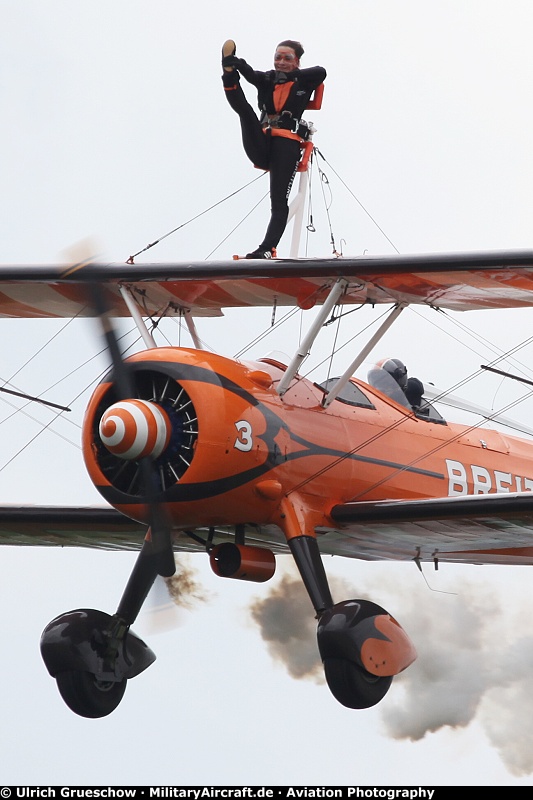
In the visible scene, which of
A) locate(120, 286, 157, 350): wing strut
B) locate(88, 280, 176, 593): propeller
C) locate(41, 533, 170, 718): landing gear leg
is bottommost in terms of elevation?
locate(41, 533, 170, 718): landing gear leg

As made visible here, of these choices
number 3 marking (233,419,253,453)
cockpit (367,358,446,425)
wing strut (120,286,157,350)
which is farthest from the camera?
cockpit (367,358,446,425)

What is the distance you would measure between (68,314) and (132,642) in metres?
3.74

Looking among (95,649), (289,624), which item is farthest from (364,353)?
(289,624)

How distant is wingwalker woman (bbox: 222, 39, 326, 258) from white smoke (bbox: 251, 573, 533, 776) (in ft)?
13.9

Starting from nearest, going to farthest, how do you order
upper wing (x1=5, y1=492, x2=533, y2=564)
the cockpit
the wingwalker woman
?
upper wing (x1=5, y1=492, x2=533, y2=564) → the wingwalker woman → the cockpit

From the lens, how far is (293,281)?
13.8m

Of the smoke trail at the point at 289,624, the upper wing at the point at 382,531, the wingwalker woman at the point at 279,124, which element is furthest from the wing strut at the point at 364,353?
the smoke trail at the point at 289,624

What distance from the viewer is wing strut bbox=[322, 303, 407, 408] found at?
45.2 feet

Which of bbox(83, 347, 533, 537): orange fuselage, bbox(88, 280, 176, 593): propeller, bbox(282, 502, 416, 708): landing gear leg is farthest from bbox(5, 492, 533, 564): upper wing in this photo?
bbox(282, 502, 416, 708): landing gear leg

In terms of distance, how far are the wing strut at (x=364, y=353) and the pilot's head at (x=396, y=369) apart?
1430 mm

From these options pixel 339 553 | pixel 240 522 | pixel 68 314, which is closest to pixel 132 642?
pixel 240 522

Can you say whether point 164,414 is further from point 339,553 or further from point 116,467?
point 339,553

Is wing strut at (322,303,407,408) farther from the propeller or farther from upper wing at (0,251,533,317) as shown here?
the propeller

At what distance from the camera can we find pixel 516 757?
15648 millimetres
